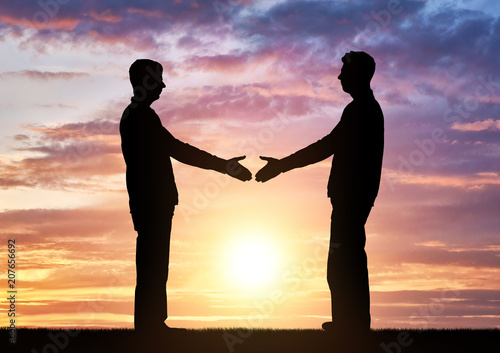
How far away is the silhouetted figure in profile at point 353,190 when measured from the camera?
12148 mm

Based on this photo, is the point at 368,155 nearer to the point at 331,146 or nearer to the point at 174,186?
the point at 331,146

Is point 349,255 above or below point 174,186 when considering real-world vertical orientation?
below

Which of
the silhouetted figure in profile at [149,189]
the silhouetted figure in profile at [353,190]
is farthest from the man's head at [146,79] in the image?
the silhouetted figure in profile at [353,190]

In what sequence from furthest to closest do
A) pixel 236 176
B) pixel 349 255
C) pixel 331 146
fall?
pixel 236 176 < pixel 331 146 < pixel 349 255

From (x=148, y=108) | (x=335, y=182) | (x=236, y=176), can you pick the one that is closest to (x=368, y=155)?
(x=335, y=182)

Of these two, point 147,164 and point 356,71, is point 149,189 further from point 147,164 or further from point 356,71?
point 356,71

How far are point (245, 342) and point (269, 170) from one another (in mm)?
3658

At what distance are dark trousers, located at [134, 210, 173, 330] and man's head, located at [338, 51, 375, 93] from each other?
399 centimetres

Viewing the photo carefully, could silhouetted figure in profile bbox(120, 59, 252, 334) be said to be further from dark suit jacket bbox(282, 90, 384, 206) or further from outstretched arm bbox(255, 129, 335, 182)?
dark suit jacket bbox(282, 90, 384, 206)

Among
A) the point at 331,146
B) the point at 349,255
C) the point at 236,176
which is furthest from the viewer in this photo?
the point at 236,176

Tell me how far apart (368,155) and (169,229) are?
12.3 feet

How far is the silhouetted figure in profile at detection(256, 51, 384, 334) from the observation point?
12148mm

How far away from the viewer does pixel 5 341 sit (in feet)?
41.7

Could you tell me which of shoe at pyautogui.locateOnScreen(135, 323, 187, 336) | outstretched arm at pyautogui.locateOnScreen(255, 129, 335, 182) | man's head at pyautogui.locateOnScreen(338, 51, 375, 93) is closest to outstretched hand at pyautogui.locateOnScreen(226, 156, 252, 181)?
outstretched arm at pyautogui.locateOnScreen(255, 129, 335, 182)
